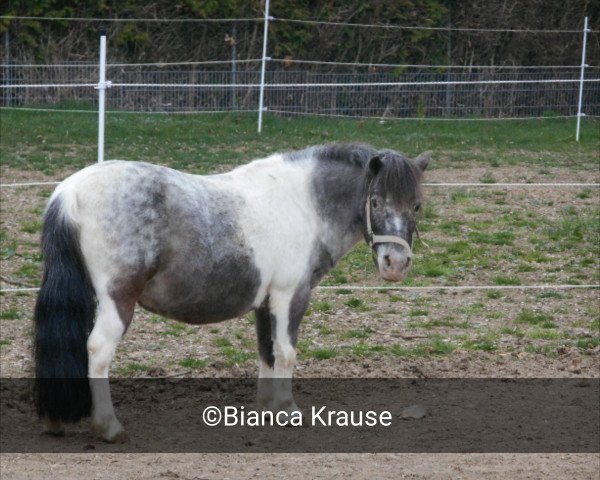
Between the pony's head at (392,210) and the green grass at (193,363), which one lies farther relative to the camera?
the green grass at (193,363)

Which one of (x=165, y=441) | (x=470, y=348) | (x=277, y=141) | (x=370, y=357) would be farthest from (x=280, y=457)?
(x=277, y=141)

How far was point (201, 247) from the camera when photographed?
17.1 feet

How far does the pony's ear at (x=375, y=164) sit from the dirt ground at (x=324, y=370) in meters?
1.47

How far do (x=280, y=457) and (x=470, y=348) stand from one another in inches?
95.1

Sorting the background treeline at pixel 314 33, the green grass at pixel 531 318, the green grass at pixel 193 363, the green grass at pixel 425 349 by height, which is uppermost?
the background treeline at pixel 314 33

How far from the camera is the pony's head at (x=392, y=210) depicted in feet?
17.9

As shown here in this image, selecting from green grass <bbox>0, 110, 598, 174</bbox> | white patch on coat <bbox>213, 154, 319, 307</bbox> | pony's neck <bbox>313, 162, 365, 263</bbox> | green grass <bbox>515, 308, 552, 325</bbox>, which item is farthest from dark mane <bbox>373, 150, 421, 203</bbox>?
green grass <bbox>0, 110, 598, 174</bbox>

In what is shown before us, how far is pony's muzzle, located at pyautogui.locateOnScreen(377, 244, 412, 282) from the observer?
17.8 ft

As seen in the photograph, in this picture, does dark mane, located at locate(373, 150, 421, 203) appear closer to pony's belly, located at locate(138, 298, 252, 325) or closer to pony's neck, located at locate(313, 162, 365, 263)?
pony's neck, located at locate(313, 162, 365, 263)

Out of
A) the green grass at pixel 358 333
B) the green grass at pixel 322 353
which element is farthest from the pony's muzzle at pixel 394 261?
the green grass at pixel 358 333

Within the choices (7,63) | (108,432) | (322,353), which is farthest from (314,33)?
(108,432)

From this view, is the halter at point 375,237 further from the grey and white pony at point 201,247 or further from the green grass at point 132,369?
the green grass at point 132,369

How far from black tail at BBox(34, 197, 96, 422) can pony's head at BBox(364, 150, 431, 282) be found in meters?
1.50

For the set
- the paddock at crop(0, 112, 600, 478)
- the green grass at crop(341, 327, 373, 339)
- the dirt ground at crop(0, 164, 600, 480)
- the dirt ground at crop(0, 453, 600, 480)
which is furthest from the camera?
the green grass at crop(341, 327, 373, 339)
